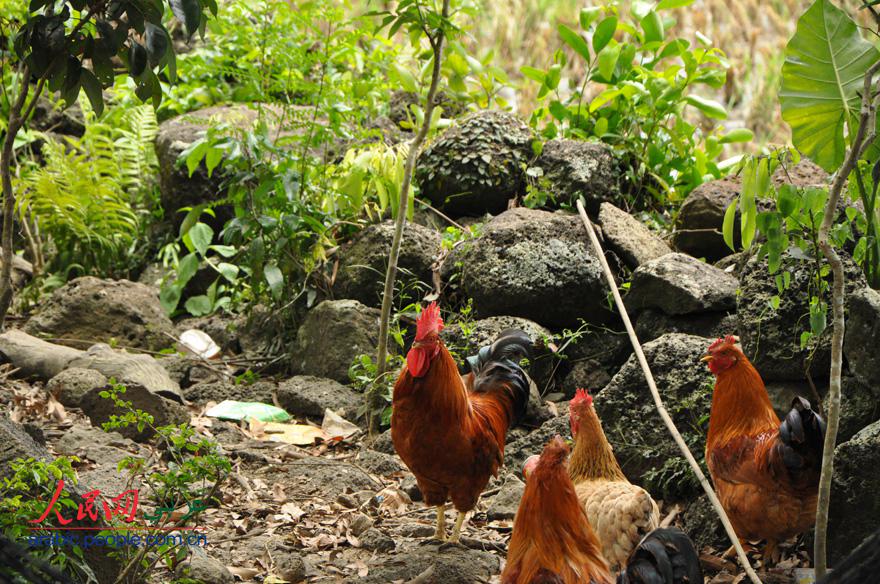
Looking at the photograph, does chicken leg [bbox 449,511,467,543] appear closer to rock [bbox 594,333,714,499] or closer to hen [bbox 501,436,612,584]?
rock [bbox 594,333,714,499]

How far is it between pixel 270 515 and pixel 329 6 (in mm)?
3745

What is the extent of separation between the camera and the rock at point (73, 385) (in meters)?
5.44

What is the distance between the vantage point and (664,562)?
279cm

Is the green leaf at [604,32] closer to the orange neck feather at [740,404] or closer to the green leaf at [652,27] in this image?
the green leaf at [652,27]

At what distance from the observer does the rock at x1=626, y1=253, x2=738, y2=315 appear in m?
5.38

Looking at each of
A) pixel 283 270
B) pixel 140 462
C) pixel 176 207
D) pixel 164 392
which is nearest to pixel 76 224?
pixel 176 207

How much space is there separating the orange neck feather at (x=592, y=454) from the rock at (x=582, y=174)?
2.95 metres

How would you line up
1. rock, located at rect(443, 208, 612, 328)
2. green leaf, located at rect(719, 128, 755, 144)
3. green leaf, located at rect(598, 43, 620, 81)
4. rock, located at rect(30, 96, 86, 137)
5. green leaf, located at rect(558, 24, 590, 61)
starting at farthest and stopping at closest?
rock, located at rect(30, 96, 86, 137), green leaf, located at rect(719, 128, 755, 144), green leaf, located at rect(558, 24, 590, 61), green leaf, located at rect(598, 43, 620, 81), rock, located at rect(443, 208, 612, 328)

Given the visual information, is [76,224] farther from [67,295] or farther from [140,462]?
[140,462]

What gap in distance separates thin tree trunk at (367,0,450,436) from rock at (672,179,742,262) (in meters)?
2.11

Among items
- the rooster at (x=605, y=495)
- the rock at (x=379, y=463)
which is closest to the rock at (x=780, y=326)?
the rooster at (x=605, y=495)

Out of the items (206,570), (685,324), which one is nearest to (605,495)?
(206,570)

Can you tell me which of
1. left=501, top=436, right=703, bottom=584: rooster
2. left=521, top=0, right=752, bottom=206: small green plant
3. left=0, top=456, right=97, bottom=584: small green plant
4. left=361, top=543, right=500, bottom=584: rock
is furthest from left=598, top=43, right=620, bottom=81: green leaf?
left=0, top=456, right=97, bottom=584: small green plant

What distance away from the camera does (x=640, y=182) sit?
23.4ft
